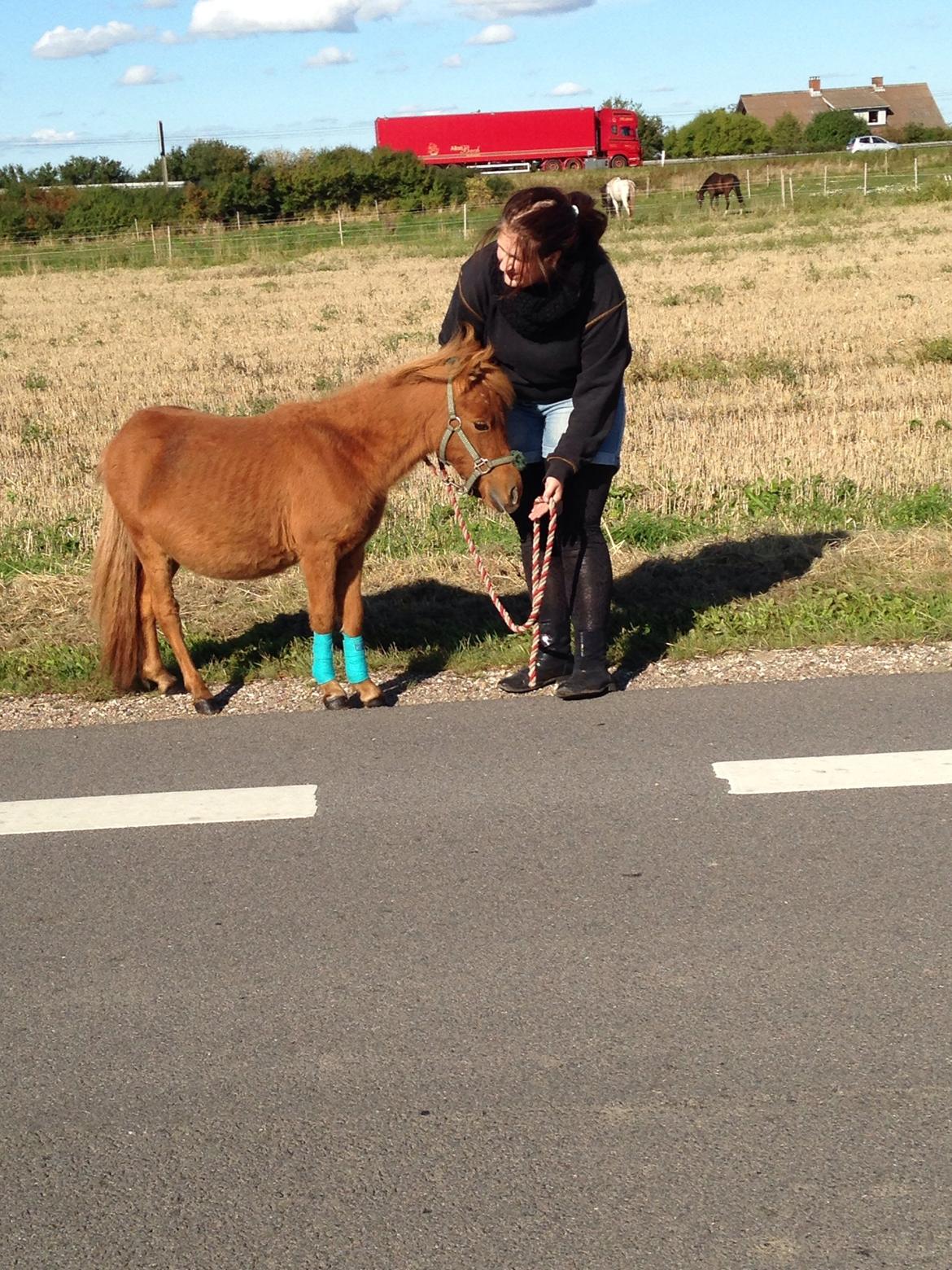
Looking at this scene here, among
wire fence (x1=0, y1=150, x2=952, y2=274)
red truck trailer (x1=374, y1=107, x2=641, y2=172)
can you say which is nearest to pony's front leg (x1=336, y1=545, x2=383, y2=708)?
wire fence (x1=0, y1=150, x2=952, y2=274)

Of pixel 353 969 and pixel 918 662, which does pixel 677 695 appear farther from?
pixel 353 969

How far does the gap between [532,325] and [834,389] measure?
8884mm

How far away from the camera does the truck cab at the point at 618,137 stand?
7212cm

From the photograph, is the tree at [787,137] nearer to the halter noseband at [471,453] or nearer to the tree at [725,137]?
the tree at [725,137]

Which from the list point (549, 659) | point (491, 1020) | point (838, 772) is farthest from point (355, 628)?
point (491, 1020)

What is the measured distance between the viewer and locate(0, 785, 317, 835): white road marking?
480 centimetres

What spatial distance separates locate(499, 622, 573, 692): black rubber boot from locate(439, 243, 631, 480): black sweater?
0.79m

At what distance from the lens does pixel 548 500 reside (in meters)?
5.80

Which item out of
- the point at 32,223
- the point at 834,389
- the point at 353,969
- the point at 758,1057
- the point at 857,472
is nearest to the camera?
the point at 758,1057

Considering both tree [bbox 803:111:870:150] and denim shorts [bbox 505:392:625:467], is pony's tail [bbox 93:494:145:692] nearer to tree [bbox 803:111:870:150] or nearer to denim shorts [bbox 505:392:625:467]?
denim shorts [bbox 505:392:625:467]

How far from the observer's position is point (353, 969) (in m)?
3.73

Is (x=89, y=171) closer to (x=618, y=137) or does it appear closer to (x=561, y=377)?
(x=618, y=137)

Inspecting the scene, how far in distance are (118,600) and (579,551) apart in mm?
2134

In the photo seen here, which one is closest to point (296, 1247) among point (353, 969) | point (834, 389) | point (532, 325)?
point (353, 969)
